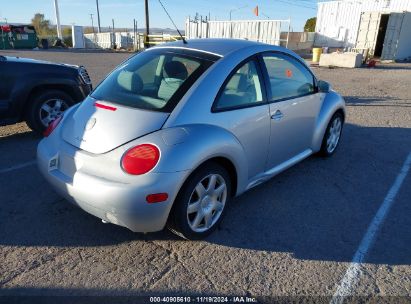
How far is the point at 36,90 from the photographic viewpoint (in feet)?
18.0

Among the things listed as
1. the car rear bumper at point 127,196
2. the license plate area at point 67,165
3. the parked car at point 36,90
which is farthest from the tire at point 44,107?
the car rear bumper at point 127,196

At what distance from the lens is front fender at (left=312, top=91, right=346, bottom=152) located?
4.43 meters

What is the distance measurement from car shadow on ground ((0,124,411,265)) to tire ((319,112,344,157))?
0.34 m

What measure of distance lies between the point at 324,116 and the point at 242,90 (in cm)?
171

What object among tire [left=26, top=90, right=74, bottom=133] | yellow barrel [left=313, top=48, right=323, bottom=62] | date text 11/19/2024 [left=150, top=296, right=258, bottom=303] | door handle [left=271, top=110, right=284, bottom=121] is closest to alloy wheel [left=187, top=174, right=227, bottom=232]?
date text 11/19/2024 [left=150, top=296, right=258, bottom=303]

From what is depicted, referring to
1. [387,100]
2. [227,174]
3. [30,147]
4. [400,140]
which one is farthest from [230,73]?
[387,100]

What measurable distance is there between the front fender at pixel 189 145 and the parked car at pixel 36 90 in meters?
3.51

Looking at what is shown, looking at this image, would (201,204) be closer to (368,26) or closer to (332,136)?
(332,136)

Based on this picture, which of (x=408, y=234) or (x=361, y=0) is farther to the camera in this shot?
(x=361, y=0)

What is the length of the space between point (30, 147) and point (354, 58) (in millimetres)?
17153

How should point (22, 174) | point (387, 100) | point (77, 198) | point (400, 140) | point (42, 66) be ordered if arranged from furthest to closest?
1. point (387, 100)
2. point (400, 140)
3. point (42, 66)
4. point (22, 174)
5. point (77, 198)

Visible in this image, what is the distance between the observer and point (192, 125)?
2.80 metres

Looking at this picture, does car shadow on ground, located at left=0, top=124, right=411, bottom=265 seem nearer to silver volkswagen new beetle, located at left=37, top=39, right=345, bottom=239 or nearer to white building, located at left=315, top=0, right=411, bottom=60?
silver volkswagen new beetle, located at left=37, top=39, right=345, bottom=239

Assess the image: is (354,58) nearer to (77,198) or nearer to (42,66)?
(42,66)
